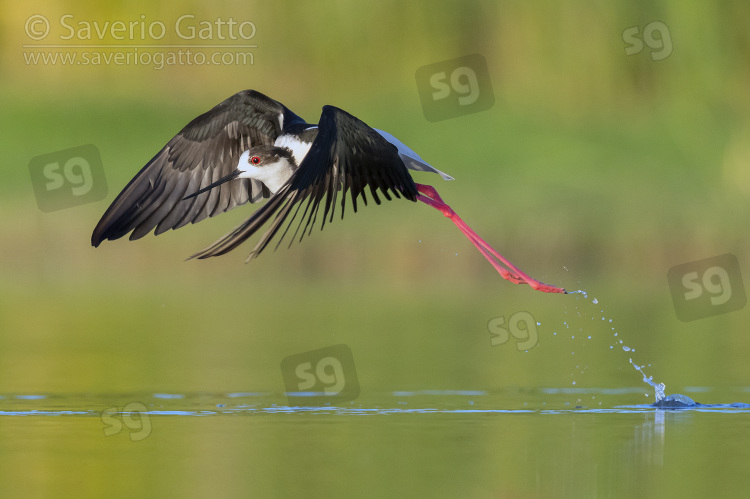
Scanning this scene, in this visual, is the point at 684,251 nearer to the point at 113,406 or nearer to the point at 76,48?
the point at 113,406

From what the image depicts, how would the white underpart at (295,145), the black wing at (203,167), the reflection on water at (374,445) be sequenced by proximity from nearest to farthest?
the reflection on water at (374,445) → the white underpart at (295,145) → the black wing at (203,167)

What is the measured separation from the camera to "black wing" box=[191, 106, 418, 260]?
31.1 ft

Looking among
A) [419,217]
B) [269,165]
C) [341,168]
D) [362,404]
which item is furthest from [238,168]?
[419,217]

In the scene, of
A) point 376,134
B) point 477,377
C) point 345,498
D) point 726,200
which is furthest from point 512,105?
point 345,498

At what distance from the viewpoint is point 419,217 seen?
2259 centimetres

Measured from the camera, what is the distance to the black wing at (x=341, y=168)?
31.1 ft

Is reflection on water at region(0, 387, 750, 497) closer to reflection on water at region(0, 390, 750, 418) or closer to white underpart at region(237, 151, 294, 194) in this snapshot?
reflection on water at region(0, 390, 750, 418)

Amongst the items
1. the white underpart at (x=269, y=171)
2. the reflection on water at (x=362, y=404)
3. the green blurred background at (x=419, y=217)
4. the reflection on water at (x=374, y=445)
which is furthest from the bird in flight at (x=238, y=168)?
the green blurred background at (x=419, y=217)

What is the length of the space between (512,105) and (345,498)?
23.2 m

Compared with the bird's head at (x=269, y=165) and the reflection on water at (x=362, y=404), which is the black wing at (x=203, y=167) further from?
the reflection on water at (x=362, y=404)

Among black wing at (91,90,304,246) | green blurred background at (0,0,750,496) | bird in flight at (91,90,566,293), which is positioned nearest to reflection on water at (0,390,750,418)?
green blurred background at (0,0,750,496)

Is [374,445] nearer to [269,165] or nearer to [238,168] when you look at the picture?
[269,165]

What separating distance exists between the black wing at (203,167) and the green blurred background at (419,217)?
1.31 m

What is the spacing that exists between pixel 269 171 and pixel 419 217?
38.7ft
